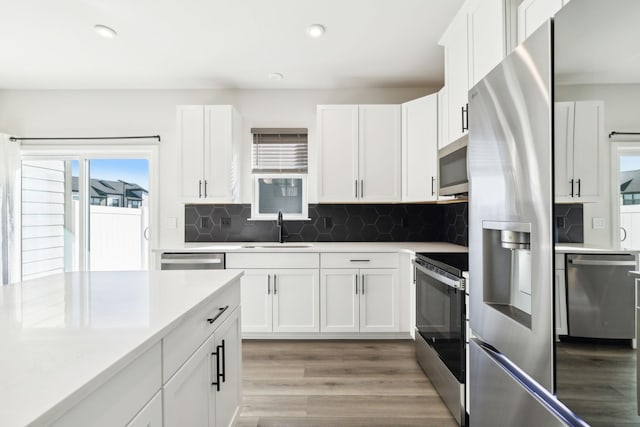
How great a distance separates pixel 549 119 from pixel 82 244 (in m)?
4.37

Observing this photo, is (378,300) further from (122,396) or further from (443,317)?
(122,396)

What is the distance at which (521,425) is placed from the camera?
117 cm

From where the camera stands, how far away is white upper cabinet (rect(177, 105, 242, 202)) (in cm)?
343

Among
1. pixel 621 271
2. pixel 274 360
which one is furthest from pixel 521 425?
pixel 274 360

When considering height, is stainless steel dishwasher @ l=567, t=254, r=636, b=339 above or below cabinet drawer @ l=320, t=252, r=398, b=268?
above

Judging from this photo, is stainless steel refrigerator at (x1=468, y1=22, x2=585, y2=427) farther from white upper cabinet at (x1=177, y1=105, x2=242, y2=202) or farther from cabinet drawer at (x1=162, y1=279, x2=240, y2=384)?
white upper cabinet at (x1=177, y1=105, x2=242, y2=202)

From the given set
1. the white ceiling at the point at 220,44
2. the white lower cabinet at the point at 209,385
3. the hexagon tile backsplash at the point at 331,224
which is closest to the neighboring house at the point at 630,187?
the white lower cabinet at the point at 209,385

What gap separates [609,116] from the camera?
771mm


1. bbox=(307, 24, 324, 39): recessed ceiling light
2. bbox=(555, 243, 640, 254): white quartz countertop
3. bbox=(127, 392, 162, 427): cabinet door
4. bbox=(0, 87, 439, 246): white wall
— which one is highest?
bbox=(307, 24, 324, 39): recessed ceiling light

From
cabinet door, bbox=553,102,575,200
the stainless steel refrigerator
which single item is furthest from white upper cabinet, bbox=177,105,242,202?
cabinet door, bbox=553,102,575,200

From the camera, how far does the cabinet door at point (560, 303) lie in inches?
37.3

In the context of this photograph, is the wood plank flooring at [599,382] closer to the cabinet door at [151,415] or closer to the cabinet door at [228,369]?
the cabinet door at [151,415]

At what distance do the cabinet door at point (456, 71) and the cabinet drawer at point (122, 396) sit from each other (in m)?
2.20

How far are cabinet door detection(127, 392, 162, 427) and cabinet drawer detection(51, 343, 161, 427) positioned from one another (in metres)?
0.01
